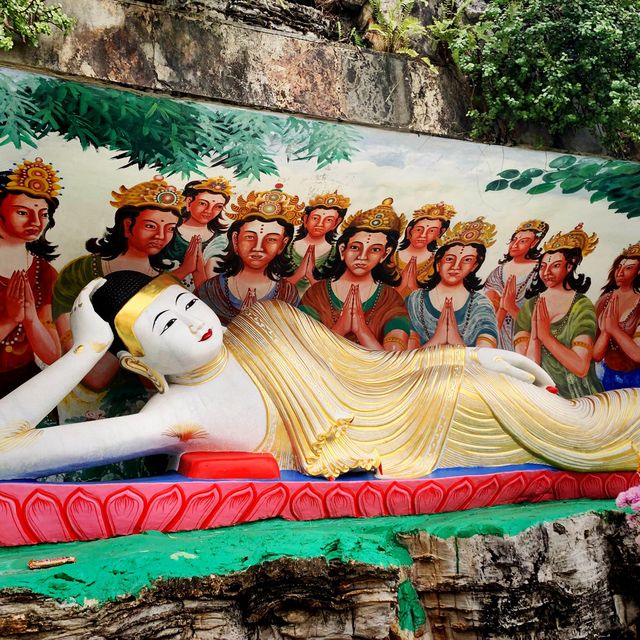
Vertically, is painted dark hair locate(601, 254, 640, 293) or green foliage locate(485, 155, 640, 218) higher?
green foliage locate(485, 155, 640, 218)

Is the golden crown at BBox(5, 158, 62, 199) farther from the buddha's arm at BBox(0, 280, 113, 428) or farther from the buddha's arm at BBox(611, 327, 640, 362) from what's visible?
the buddha's arm at BBox(611, 327, 640, 362)

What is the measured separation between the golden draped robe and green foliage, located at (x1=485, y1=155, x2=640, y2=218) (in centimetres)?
118

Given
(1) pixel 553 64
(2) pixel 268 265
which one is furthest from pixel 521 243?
(2) pixel 268 265

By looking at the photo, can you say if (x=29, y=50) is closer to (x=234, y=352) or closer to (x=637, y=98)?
(x=234, y=352)

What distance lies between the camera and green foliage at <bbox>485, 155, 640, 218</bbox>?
6.20 meters

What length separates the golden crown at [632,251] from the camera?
6762 millimetres

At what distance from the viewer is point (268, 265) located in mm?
5977

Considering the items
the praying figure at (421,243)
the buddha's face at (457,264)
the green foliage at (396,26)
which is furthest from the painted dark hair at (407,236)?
the green foliage at (396,26)

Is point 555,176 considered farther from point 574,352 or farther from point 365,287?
point 365,287

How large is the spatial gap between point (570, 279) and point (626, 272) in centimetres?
47

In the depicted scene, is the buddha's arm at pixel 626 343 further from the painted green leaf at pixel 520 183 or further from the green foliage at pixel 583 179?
the painted green leaf at pixel 520 183

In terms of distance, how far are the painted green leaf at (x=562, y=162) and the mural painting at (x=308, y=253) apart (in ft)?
0.05

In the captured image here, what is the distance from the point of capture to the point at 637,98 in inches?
238

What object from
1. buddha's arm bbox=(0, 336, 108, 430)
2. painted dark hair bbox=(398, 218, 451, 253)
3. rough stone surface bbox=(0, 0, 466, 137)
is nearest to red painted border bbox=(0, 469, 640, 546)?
buddha's arm bbox=(0, 336, 108, 430)
